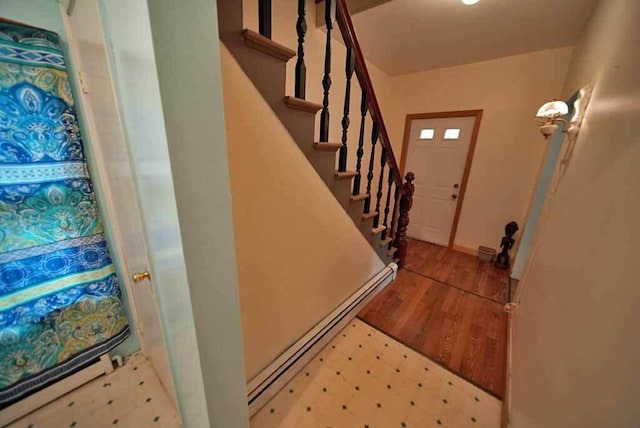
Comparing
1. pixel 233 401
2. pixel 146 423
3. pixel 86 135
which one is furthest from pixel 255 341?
pixel 86 135

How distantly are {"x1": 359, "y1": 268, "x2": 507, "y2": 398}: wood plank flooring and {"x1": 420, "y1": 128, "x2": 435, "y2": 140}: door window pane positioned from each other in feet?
6.68

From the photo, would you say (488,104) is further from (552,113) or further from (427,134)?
(552,113)

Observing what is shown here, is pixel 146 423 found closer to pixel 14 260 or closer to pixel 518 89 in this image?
pixel 14 260

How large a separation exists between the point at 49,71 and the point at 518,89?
12.5 feet

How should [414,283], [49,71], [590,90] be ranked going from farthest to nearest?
1. [414,283]
2. [590,90]
3. [49,71]

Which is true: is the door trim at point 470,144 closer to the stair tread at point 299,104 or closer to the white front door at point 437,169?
the white front door at point 437,169

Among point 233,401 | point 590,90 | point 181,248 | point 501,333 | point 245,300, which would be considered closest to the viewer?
point 181,248

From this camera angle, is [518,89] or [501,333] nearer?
[501,333]

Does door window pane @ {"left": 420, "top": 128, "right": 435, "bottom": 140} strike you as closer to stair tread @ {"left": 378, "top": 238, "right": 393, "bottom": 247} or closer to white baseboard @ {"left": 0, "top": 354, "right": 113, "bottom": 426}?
stair tread @ {"left": 378, "top": 238, "right": 393, "bottom": 247}

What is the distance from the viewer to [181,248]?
0.44 m

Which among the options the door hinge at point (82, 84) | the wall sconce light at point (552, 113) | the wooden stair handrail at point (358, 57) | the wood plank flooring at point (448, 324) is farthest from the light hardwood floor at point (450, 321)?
the door hinge at point (82, 84)

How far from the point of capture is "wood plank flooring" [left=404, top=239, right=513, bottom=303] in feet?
7.63

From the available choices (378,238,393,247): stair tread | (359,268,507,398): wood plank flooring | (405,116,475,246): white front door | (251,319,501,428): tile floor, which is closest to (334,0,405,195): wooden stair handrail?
(378,238,393,247): stair tread

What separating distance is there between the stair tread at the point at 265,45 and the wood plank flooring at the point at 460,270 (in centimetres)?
251
